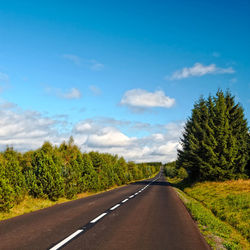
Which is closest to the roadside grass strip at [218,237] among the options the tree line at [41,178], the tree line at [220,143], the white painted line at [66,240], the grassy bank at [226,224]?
the grassy bank at [226,224]

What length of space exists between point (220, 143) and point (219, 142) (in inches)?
8.8

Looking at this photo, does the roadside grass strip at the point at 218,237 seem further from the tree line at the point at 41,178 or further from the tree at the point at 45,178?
the tree at the point at 45,178

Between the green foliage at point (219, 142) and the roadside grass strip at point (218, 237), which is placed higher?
the green foliage at point (219, 142)

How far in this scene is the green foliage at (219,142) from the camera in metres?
29.4

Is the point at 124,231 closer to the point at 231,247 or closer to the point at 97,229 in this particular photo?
the point at 97,229

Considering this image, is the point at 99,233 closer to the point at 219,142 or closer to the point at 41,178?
the point at 41,178

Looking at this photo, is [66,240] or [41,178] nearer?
[66,240]

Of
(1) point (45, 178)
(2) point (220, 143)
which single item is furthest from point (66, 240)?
(2) point (220, 143)

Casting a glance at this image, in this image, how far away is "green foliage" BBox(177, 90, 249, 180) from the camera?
2938 cm

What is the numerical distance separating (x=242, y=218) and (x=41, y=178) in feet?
38.0

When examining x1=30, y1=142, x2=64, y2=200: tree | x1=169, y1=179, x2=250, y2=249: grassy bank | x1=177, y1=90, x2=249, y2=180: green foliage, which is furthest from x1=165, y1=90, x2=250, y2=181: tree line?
x1=30, y1=142, x2=64, y2=200: tree

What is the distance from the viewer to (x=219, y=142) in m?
30.3

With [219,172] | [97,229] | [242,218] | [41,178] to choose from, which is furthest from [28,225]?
[219,172]

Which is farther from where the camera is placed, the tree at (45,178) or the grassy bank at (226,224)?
the tree at (45,178)
